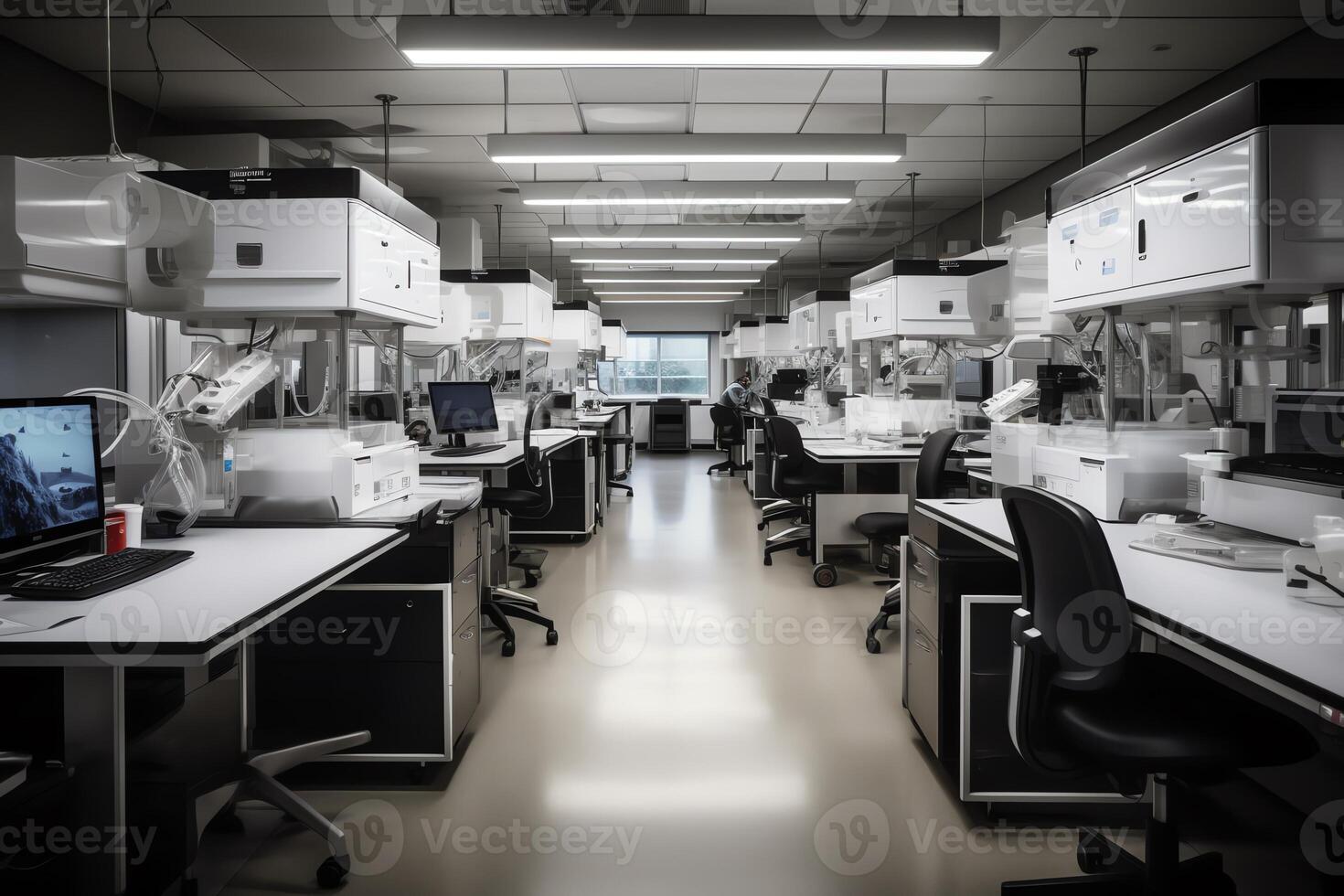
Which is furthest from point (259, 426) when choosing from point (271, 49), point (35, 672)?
point (271, 49)

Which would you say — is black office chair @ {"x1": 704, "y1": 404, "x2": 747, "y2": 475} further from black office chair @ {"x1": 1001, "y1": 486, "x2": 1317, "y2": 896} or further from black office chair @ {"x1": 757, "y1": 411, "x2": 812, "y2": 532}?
black office chair @ {"x1": 1001, "y1": 486, "x2": 1317, "y2": 896}

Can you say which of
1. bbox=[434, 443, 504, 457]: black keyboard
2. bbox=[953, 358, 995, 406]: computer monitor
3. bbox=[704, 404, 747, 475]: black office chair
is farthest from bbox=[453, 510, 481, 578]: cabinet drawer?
bbox=[704, 404, 747, 475]: black office chair

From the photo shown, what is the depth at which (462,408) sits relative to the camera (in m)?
4.92

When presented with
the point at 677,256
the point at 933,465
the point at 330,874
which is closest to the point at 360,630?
the point at 330,874

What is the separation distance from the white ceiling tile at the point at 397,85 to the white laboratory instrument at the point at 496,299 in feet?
4.24

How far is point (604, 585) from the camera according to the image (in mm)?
4910

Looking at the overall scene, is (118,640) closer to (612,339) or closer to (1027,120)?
(1027,120)

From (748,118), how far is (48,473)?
458 cm

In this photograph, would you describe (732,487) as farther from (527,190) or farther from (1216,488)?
(1216,488)

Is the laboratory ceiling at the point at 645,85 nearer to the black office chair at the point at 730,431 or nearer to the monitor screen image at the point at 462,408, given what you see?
the monitor screen image at the point at 462,408

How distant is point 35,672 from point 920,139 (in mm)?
5784

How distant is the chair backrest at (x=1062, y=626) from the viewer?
155 cm

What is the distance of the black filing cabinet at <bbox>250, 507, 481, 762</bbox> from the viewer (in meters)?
2.49

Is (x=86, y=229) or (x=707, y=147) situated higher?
(x=707, y=147)
